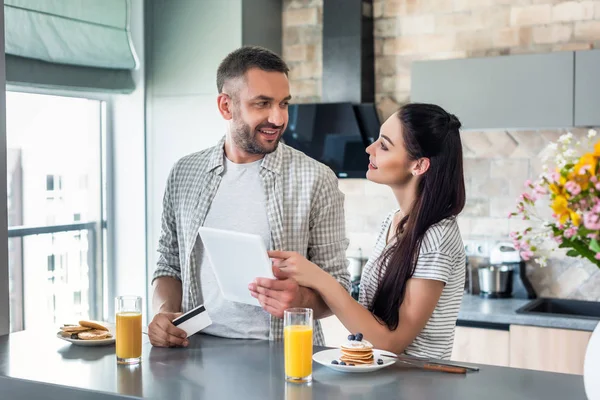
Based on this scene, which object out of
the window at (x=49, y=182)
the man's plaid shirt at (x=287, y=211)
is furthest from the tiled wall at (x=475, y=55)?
the man's plaid shirt at (x=287, y=211)

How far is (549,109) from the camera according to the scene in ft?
11.8

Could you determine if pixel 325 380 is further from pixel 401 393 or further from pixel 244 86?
pixel 244 86

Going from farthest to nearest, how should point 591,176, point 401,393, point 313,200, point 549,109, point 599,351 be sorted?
point 549,109, point 313,200, point 401,393, point 599,351, point 591,176

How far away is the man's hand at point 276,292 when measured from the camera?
2.01 metres

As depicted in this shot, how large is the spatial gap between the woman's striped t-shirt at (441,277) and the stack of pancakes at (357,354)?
0.74 ft

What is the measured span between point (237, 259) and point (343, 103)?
2.41 metres

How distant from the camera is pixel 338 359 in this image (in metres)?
1.93

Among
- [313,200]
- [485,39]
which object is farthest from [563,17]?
[313,200]

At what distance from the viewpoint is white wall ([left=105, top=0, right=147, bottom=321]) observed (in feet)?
15.2

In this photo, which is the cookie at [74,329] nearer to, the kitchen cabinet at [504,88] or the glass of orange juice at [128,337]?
the glass of orange juice at [128,337]

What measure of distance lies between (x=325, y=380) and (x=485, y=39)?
287 centimetres

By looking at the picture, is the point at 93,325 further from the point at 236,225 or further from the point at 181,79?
the point at 181,79

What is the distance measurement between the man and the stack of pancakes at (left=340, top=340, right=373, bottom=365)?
1.55ft

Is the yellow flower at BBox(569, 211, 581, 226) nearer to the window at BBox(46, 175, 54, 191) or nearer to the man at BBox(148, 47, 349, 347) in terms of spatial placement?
the man at BBox(148, 47, 349, 347)
